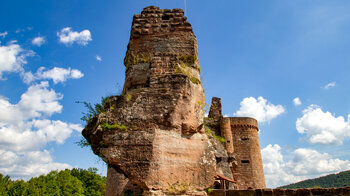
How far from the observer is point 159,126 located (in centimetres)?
517

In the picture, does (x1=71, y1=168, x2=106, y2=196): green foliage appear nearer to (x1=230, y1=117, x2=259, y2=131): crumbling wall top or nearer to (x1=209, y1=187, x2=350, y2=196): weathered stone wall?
(x1=230, y1=117, x2=259, y2=131): crumbling wall top

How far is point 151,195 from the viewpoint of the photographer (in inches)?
181

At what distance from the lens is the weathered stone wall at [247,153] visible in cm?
2644

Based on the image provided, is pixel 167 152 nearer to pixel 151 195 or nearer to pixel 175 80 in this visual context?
pixel 151 195

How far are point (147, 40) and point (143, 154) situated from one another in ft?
10.2

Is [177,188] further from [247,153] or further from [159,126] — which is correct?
[247,153]

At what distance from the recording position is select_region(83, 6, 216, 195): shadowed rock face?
4855 mm

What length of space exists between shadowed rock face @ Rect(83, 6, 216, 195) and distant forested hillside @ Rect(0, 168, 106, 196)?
26.1 m

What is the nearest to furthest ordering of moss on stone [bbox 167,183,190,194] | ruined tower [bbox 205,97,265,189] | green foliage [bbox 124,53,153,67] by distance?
moss on stone [bbox 167,183,190,194] < green foliage [bbox 124,53,153,67] < ruined tower [bbox 205,97,265,189]

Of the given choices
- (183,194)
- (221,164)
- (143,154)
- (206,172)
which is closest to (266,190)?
(206,172)

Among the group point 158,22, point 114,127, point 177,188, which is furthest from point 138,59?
point 177,188

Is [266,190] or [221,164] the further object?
[221,164]

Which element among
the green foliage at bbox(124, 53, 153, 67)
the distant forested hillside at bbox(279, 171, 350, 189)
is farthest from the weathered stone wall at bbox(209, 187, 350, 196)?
the distant forested hillside at bbox(279, 171, 350, 189)

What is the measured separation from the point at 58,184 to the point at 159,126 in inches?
1330
